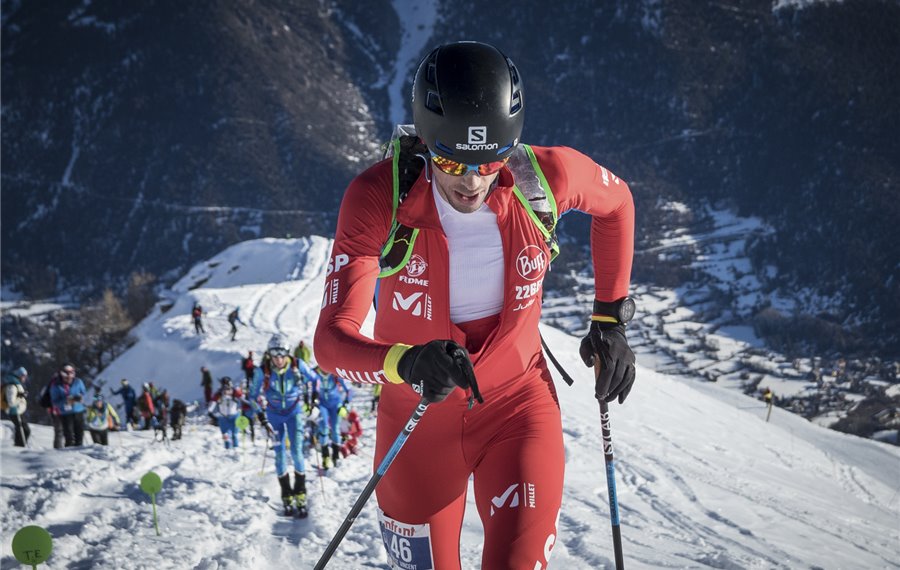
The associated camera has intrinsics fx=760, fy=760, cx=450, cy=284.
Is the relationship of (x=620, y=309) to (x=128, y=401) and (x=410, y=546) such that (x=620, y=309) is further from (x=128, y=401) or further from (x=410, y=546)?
(x=128, y=401)

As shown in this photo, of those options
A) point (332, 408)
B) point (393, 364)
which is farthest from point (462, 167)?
point (332, 408)

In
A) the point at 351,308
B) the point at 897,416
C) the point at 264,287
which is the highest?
the point at 351,308

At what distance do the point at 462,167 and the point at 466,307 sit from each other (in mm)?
721

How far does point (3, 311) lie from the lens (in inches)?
6378

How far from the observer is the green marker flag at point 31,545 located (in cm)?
536

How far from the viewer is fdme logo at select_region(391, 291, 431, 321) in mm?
3723

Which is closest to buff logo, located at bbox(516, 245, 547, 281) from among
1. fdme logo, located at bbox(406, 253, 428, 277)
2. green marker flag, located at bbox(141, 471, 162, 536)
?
fdme logo, located at bbox(406, 253, 428, 277)

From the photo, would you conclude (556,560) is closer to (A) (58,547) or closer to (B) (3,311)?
(A) (58,547)

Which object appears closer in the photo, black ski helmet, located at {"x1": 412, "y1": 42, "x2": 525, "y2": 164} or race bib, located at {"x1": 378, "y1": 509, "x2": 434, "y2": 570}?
black ski helmet, located at {"x1": 412, "y1": 42, "x2": 525, "y2": 164}

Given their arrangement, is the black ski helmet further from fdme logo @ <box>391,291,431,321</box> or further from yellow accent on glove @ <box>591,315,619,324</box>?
yellow accent on glove @ <box>591,315,619,324</box>

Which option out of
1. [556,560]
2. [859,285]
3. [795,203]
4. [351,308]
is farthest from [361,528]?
[795,203]

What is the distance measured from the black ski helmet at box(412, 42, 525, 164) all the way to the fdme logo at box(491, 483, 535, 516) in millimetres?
1509

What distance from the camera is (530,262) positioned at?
12.5ft

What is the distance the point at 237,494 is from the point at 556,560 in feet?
14.0
